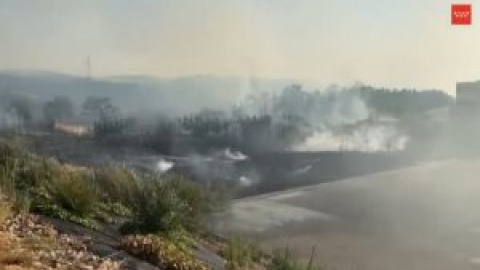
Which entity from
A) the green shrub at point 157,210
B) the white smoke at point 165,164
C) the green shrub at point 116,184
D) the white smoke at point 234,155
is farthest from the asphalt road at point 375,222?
the white smoke at point 234,155

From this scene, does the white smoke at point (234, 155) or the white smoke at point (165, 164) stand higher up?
the white smoke at point (165, 164)

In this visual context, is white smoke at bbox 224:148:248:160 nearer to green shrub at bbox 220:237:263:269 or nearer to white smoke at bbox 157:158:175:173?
white smoke at bbox 157:158:175:173

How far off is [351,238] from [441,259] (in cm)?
340

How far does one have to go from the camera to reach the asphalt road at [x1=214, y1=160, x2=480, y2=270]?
57.2ft

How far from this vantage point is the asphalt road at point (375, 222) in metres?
17.4

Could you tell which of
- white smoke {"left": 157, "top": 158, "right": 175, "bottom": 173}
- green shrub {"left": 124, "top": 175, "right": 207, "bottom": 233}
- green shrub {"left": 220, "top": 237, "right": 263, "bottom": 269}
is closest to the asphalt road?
green shrub {"left": 220, "top": 237, "right": 263, "bottom": 269}

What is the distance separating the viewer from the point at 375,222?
74.8ft

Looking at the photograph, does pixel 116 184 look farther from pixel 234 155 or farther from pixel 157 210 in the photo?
pixel 234 155

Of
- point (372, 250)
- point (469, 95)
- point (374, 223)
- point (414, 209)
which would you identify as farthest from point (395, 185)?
point (469, 95)

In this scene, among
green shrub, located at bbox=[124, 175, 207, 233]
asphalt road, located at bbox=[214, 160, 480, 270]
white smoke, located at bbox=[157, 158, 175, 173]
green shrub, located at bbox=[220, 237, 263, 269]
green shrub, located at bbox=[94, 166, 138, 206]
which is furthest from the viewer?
white smoke, located at bbox=[157, 158, 175, 173]

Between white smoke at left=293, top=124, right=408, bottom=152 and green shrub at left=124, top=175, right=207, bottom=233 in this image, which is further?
white smoke at left=293, top=124, right=408, bottom=152

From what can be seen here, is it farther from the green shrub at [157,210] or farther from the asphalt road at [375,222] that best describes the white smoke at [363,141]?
the green shrub at [157,210]

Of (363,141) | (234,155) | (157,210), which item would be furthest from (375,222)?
(363,141)

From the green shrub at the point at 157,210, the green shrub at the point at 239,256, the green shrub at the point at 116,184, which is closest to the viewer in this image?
the green shrub at the point at 157,210
